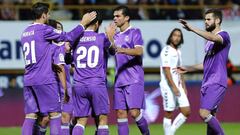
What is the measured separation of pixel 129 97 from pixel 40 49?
6.42 ft

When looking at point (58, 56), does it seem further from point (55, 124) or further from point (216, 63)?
point (216, 63)

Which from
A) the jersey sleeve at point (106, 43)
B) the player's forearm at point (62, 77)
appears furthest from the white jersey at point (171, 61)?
the jersey sleeve at point (106, 43)

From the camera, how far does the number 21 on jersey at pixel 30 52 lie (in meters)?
12.3

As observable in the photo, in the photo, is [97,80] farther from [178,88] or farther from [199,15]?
[199,15]

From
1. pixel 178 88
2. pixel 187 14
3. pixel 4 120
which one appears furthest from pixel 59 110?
pixel 187 14

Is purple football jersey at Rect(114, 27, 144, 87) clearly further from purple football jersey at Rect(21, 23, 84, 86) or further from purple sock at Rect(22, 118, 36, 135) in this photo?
purple sock at Rect(22, 118, 36, 135)

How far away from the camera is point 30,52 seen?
12344 millimetres

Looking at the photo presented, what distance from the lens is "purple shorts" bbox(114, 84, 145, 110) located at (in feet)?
44.4

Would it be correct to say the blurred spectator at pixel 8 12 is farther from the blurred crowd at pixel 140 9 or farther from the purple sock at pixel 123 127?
the purple sock at pixel 123 127

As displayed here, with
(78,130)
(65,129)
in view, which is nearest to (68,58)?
(78,130)

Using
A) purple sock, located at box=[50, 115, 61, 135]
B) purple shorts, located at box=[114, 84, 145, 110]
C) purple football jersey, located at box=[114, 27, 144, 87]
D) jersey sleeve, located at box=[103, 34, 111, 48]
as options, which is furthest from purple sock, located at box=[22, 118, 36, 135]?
purple football jersey, located at box=[114, 27, 144, 87]

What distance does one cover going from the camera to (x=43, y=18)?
12.5 metres

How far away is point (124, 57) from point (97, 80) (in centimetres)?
124

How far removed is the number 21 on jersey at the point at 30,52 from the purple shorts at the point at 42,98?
388 millimetres
